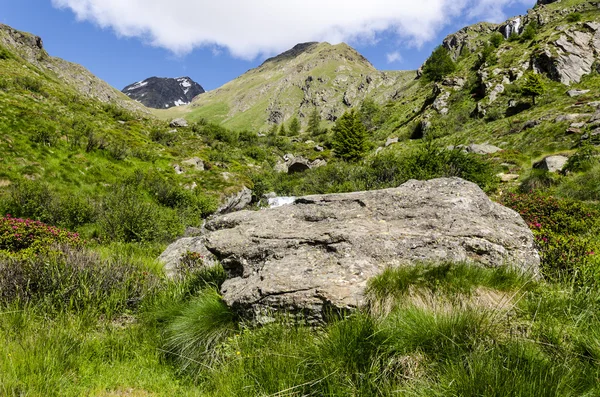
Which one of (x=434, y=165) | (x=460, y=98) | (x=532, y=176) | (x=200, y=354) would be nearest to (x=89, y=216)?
(x=200, y=354)

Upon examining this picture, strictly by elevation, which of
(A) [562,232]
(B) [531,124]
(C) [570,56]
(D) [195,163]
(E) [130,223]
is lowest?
(A) [562,232]

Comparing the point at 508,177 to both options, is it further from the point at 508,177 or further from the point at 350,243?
the point at 350,243

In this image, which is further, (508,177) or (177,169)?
(177,169)

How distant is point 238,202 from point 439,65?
250 ft

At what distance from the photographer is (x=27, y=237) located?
27.3ft

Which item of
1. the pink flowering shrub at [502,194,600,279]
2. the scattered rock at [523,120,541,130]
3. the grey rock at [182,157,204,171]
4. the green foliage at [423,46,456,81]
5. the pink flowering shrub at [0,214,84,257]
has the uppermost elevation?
the green foliage at [423,46,456,81]

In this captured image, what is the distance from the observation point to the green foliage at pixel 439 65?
256ft

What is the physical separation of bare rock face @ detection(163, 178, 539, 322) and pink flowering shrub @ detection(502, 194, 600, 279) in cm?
43

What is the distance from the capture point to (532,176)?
1503 centimetres

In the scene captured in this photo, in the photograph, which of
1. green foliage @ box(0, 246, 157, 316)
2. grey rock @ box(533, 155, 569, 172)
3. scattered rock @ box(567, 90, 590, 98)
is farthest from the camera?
scattered rock @ box(567, 90, 590, 98)

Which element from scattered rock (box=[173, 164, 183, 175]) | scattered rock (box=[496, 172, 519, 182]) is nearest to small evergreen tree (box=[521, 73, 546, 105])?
scattered rock (box=[496, 172, 519, 182])

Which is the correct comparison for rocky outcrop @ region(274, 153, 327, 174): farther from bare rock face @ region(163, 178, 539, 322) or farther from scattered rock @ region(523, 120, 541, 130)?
bare rock face @ region(163, 178, 539, 322)

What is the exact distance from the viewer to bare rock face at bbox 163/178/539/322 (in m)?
4.11

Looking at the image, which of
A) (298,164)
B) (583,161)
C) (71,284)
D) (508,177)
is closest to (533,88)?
(508,177)
